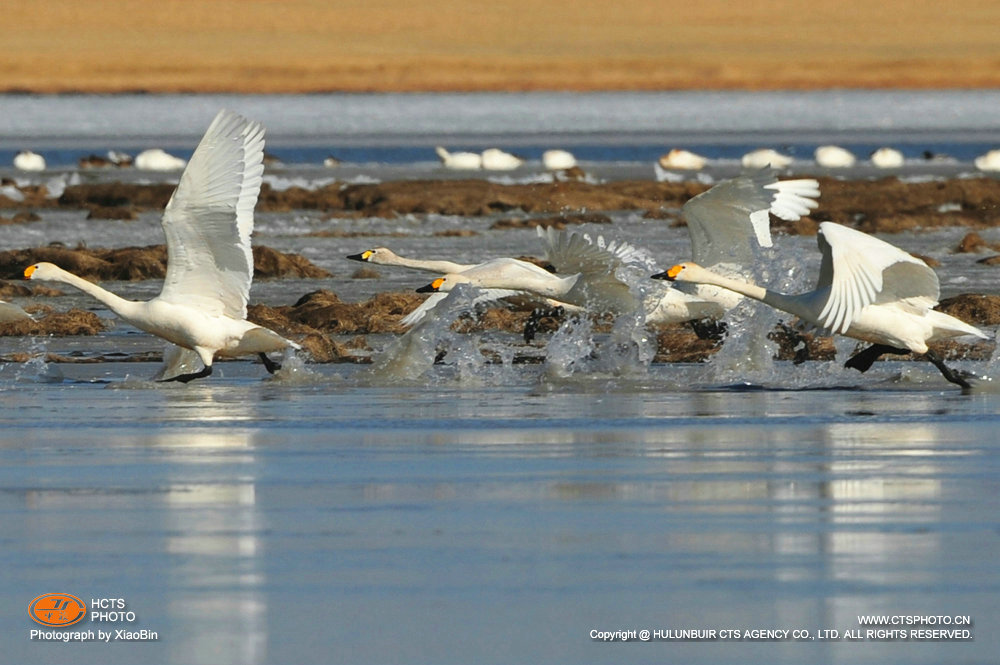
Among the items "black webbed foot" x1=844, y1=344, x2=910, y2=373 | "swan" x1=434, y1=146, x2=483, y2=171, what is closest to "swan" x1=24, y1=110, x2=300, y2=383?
"black webbed foot" x1=844, y1=344, x2=910, y2=373

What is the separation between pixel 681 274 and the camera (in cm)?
1394

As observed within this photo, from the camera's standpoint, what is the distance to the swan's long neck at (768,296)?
12.9 m

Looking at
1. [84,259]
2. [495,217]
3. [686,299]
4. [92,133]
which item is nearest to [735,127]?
[92,133]

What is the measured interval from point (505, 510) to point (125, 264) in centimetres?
1445

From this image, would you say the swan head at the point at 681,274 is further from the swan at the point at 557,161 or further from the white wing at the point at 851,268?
the swan at the point at 557,161

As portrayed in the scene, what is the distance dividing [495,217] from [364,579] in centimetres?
2750

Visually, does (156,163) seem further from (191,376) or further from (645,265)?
(191,376)

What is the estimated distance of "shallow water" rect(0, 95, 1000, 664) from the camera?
6496 millimetres

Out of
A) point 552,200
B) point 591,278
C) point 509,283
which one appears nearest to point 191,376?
point 509,283

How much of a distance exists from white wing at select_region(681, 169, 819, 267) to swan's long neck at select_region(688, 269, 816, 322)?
119cm

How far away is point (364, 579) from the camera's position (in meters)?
7.17

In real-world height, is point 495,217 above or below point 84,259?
below

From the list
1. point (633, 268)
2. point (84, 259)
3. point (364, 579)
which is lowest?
point (84, 259)

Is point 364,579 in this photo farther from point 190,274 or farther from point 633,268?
point 633,268
